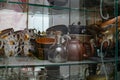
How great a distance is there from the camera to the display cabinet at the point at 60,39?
0.98 meters

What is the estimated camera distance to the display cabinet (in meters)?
0.98

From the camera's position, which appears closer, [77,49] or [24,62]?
[24,62]

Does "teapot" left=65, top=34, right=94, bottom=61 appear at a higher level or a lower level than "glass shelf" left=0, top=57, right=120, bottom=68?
higher

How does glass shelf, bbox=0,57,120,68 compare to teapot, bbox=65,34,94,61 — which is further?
teapot, bbox=65,34,94,61

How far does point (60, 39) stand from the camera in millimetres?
1029

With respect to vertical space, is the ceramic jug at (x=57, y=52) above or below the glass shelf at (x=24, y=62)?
above

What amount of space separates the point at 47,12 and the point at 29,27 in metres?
0.12

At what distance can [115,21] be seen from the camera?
1.10 meters

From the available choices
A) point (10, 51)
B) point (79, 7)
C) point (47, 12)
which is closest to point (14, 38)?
point (10, 51)

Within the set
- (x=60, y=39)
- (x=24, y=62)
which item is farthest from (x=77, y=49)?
(x=24, y=62)

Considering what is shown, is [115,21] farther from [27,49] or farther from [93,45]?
[27,49]

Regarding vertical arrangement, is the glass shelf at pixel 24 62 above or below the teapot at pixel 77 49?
below

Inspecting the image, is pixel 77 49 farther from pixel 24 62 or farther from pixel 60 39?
pixel 24 62

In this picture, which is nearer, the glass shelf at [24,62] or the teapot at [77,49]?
the glass shelf at [24,62]
